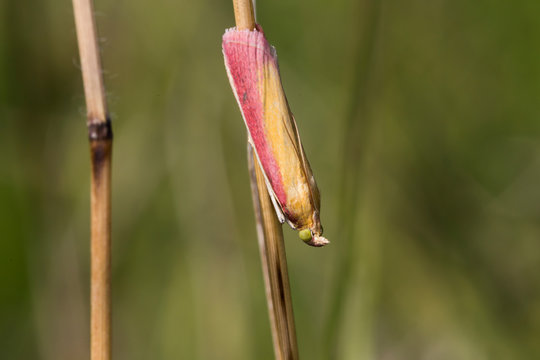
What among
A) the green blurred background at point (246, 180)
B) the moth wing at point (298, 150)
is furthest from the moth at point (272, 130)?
the green blurred background at point (246, 180)

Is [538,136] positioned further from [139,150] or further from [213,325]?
[139,150]

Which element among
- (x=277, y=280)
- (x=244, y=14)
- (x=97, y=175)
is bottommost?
(x=277, y=280)

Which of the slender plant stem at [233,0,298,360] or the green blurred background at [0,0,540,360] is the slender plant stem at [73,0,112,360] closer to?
the slender plant stem at [233,0,298,360]

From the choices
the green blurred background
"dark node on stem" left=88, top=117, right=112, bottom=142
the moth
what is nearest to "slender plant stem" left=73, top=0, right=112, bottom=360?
"dark node on stem" left=88, top=117, right=112, bottom=142

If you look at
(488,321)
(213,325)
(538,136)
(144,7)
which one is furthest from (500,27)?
(213,325)

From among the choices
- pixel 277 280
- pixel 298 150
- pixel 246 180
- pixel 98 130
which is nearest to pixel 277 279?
pixel 277 280

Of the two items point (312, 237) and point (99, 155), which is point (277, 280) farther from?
point (99, 155)

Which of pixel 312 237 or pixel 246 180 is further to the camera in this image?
pixel 246 180
